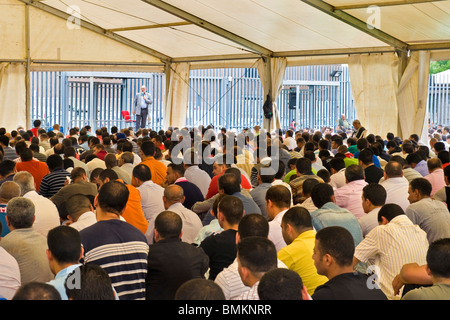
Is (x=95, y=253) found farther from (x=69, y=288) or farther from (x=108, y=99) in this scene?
(x=108, y=99)

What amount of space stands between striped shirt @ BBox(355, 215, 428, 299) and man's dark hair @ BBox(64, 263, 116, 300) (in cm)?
217

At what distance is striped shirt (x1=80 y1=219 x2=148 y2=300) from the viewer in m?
3.59

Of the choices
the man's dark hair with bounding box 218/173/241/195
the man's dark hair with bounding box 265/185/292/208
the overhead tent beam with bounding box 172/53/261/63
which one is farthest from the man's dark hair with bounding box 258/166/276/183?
the overhead tent beam with bounding box 172/53/261/63

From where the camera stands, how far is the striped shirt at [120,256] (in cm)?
359

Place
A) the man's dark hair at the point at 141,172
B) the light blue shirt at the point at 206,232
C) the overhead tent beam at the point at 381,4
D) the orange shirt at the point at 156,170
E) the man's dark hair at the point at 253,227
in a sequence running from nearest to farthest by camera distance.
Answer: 1. the man's dark hair at the point at 253,227
2. the light blue shirt at the point at 206,232
3. the man's dark hair at the point at 141,172
4. the orange shirt at the point at 156,170
5. the overhead tent beam at the point at 381,4

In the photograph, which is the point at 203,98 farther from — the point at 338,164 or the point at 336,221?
the point at 336,221

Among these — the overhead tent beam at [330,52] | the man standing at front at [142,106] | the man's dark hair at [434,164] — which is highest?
the overhead tent beam at [330,52]

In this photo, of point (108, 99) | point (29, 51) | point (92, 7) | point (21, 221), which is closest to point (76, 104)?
point (108, 99)

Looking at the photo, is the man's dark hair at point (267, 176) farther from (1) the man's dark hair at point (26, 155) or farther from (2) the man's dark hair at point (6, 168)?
(1) the man's dark hair at point (26, 155)

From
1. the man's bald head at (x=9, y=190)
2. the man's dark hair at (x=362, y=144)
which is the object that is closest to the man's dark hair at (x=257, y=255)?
the man's bald head at (x=9, y=190)

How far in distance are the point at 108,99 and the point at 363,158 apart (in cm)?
1311

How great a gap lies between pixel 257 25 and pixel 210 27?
122cm

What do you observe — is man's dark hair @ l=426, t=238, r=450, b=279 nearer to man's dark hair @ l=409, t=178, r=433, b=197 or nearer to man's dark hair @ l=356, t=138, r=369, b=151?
man's dark hair @ l=409, t=178, r=433, b=197

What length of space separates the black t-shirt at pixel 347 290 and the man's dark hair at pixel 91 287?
1.04m
